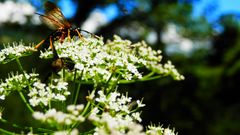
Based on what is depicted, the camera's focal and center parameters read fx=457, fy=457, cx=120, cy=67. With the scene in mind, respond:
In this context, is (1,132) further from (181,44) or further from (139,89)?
(181,44)

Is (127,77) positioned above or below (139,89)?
below

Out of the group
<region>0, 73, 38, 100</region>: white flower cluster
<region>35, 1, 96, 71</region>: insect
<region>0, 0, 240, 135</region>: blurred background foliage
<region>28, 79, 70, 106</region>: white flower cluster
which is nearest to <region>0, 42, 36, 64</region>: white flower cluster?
<region>35, 1, 96, 71</region>: insect

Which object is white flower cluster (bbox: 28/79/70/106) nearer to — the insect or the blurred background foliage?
the insect

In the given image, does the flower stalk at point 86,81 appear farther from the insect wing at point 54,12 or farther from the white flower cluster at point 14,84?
the insect wing at point 54,12

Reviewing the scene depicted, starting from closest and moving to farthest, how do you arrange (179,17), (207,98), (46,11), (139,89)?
(46,11), (139,89), (207,98), (179,17)

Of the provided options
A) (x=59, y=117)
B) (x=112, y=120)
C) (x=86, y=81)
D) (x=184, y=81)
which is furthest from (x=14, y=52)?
(x=184, y=81)

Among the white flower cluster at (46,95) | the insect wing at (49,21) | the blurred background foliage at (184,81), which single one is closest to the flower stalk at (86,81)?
the white flower cluster at (46,95)

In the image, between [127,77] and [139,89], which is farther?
[139,89]

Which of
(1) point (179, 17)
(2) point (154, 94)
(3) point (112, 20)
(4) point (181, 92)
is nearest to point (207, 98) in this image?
(4) point (181, 92)
